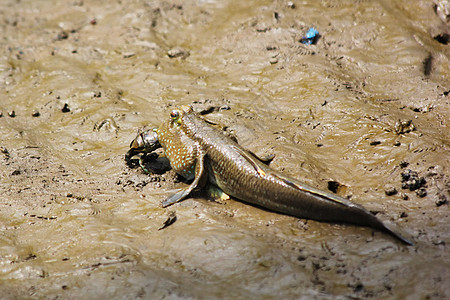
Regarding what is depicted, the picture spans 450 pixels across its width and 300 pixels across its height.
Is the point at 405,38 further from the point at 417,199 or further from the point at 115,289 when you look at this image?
the point at 115,289

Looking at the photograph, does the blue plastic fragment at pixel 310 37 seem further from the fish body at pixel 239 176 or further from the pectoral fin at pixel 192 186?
the pectoral fin at pixel 192 186

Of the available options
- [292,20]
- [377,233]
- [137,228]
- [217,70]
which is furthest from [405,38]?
[137,228]

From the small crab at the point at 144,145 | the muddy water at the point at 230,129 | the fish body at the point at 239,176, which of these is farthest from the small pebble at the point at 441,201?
the small crab at the point at 144,145

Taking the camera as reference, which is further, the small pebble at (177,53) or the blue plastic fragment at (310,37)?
the small pebble at (177,53)

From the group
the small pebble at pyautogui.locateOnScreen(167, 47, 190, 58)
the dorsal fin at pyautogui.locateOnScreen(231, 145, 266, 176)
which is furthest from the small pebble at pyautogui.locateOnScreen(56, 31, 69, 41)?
the dorsal fin at pyautogui.locateOnScreen(231, 145, 266, 176)

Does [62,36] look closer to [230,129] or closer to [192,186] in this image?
[230,129]
